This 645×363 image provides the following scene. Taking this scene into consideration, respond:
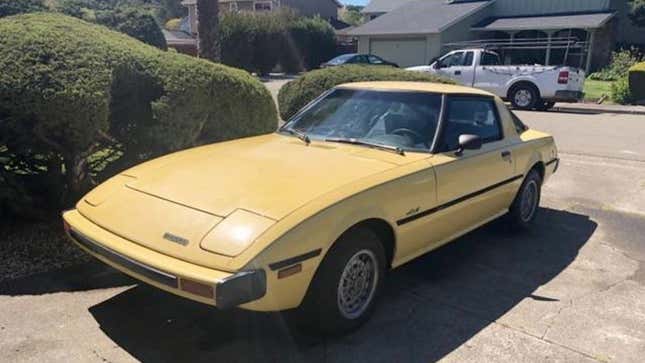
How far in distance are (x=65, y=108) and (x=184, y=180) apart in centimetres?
140

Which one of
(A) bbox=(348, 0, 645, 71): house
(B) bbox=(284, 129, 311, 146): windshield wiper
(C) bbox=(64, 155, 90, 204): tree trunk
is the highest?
(A) bbox=(348, 0, 645, 71): house

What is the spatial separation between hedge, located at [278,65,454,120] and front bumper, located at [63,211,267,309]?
7.44 metres

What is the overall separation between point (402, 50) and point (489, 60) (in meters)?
14.5

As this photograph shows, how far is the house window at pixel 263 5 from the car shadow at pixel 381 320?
44.0 meters

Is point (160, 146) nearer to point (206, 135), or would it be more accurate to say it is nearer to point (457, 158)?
point (206, 135)

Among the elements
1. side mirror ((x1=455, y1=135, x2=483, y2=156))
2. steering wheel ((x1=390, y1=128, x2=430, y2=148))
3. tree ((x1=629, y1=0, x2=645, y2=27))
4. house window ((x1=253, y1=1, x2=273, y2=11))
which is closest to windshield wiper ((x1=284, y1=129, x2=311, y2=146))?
steering wheel ((x1=390, y1=128, x2=430, y2=148))

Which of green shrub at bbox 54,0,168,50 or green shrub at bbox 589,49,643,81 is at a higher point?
green shrub at bbox 54,0,168,50

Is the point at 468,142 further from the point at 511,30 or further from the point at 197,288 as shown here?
the point at 511,30

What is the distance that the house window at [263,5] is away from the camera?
1803 inches

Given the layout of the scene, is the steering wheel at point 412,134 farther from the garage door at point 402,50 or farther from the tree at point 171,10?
the tree at point 171,10

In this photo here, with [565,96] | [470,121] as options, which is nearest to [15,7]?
[470,121]

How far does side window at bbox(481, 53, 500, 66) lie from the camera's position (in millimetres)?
17828

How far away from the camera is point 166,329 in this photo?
3352 mm

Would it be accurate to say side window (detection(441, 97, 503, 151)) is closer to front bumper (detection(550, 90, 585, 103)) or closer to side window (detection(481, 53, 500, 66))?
front bumper (detection(550, 90, 585, 103))
